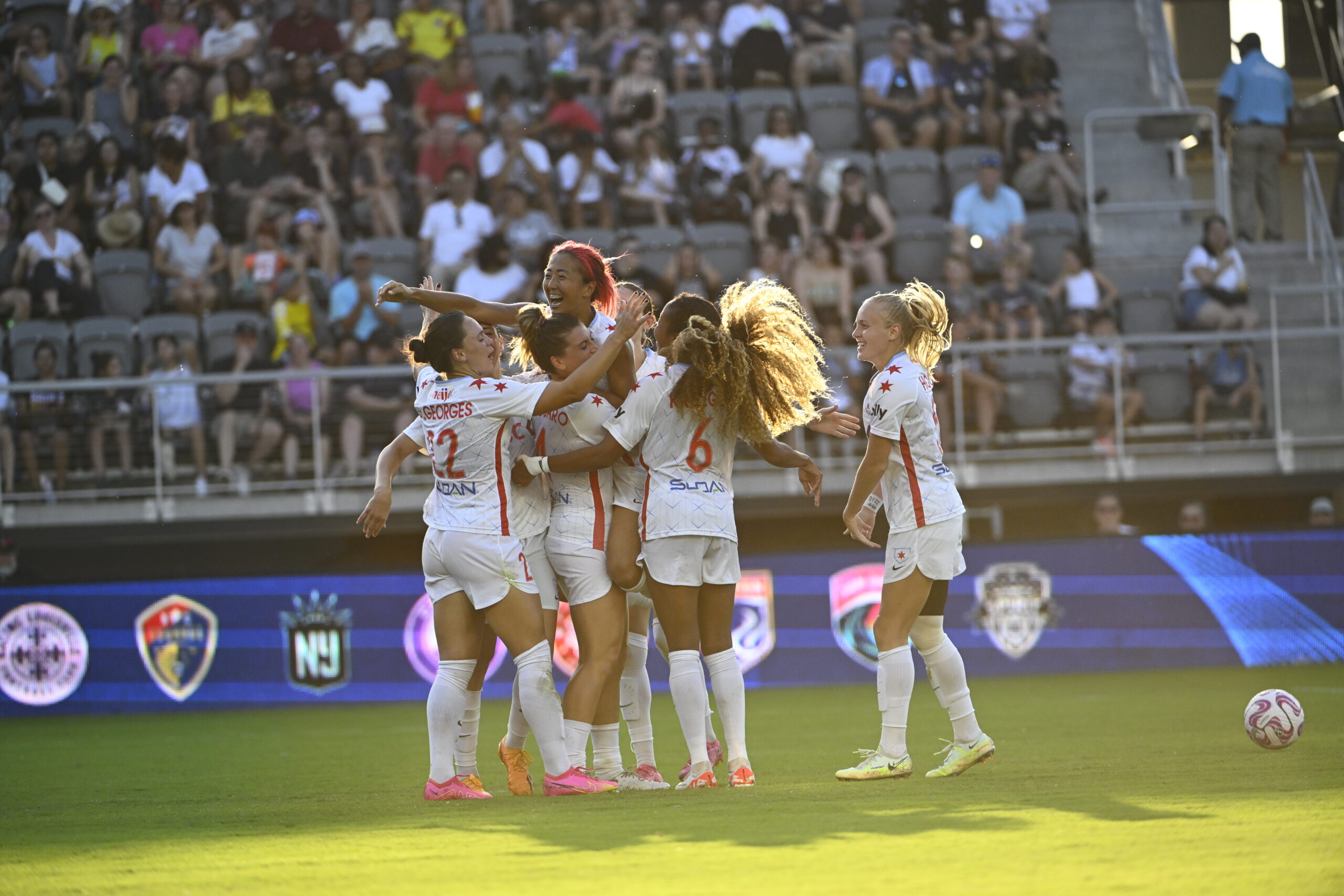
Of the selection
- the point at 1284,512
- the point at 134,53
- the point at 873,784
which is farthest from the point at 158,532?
the point at 1284,512

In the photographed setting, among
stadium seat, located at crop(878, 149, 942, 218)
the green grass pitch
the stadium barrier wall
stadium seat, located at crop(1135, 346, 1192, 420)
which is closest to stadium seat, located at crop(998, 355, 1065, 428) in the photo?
stadium seat, located at crop(1135, 346, 1192, 420)

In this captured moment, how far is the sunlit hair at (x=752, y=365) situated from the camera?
6.36 meters

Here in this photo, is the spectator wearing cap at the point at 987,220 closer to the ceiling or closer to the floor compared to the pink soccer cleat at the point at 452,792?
closer to the ceiling

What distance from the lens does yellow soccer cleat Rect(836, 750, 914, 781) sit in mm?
6312

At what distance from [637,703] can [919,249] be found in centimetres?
960

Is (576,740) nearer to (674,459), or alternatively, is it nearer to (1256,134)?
(674,459)

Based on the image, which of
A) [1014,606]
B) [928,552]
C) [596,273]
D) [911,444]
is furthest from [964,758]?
[1014,606]

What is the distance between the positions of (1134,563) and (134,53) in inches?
487

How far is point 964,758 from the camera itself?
21.0 feet

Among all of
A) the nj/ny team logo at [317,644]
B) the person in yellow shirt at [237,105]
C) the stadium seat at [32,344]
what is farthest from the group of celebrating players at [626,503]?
the person in yellow shirt at [237,105]

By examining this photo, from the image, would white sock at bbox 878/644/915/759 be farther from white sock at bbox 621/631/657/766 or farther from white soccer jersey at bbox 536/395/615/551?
white soccer jersey at bbox 536/395/615/551

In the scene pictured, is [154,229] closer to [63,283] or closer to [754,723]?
[63,283]

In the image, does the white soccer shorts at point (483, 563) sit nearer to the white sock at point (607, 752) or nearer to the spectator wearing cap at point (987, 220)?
the white sock at point (607, 752)

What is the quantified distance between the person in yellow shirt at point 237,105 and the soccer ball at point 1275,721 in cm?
1284
